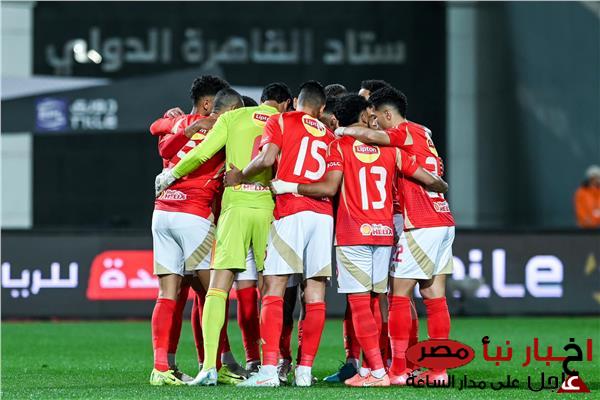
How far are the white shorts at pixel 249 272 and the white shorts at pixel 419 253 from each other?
1.01 meters

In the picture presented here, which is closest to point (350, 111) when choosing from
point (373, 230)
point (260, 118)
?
point (260, 118)

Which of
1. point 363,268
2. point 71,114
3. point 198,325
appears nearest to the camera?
point 363,268

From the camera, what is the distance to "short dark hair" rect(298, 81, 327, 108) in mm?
9984

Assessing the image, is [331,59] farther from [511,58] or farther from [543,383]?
[543,383]

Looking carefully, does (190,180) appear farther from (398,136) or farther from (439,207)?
(439,207)

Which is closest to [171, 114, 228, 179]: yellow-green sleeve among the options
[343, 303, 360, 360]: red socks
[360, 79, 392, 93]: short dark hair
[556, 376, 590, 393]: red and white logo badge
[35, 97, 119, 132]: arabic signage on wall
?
[360, 79, 392, 93]: short dark hair

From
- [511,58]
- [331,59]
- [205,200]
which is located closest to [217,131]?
[205,200]

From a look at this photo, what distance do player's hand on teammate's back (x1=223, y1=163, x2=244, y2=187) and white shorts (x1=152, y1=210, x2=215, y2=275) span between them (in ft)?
1.43

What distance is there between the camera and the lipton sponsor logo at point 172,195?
10.2 metres

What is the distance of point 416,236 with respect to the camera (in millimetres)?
10164

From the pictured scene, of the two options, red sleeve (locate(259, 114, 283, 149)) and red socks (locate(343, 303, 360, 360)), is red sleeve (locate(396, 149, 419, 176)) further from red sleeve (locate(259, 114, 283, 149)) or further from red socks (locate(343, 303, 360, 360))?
red socks (locate(343, 303, 360, 360))

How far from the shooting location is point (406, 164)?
1006cm

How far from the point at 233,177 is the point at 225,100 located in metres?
0.67

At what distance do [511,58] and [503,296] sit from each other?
7367 mm
